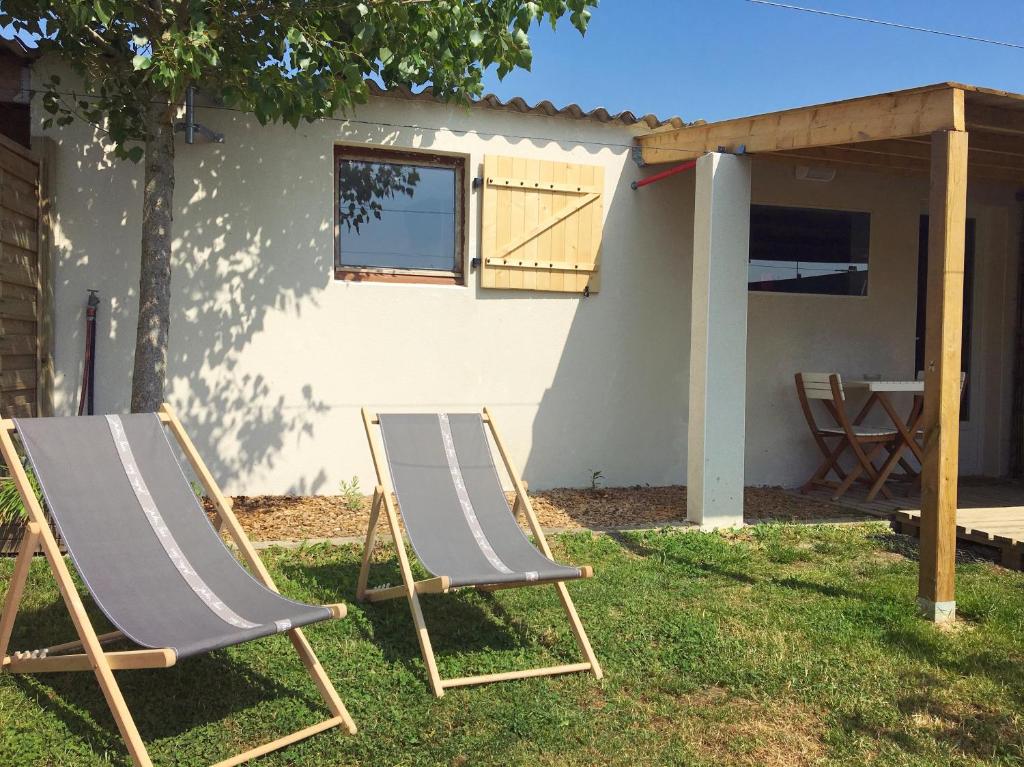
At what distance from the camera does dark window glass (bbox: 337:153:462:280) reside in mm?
6250

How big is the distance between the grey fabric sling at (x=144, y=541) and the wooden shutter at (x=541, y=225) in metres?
3.44

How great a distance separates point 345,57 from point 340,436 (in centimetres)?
263

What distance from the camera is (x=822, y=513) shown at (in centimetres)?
629

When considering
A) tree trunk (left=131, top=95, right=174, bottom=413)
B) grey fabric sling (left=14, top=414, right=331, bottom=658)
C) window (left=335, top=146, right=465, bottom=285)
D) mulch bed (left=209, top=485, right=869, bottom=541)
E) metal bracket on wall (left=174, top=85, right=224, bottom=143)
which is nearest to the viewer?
grey fabric sling (left=14, top=414, right=331, bottom=658)

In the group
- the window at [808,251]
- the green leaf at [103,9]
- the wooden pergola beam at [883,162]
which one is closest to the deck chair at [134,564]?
the green leaf at [103,9]

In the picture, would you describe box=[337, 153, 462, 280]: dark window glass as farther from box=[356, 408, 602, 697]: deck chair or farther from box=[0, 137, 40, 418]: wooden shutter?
box=[356, 408, 602, 697]: deck chair

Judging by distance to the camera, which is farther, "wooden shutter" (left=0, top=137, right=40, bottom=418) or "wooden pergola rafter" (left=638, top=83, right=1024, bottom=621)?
"wooden shutter" (left=0, top=137, right=40, bottom=418)

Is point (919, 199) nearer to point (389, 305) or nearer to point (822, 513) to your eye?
point (822, 513)

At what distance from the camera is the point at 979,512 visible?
18.2 ft

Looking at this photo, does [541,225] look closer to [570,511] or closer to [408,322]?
[408,322]

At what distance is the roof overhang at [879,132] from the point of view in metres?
4.25

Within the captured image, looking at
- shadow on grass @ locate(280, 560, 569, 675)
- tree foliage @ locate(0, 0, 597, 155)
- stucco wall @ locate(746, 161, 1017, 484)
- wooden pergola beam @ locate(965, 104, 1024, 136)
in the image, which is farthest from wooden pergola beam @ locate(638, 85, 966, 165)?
shadow on grass @ locate(280, 560, 569, 675)

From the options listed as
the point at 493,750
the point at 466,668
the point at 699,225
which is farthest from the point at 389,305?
the point at 493,750

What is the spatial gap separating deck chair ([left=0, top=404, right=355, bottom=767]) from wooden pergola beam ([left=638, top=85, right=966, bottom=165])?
3.55 m
